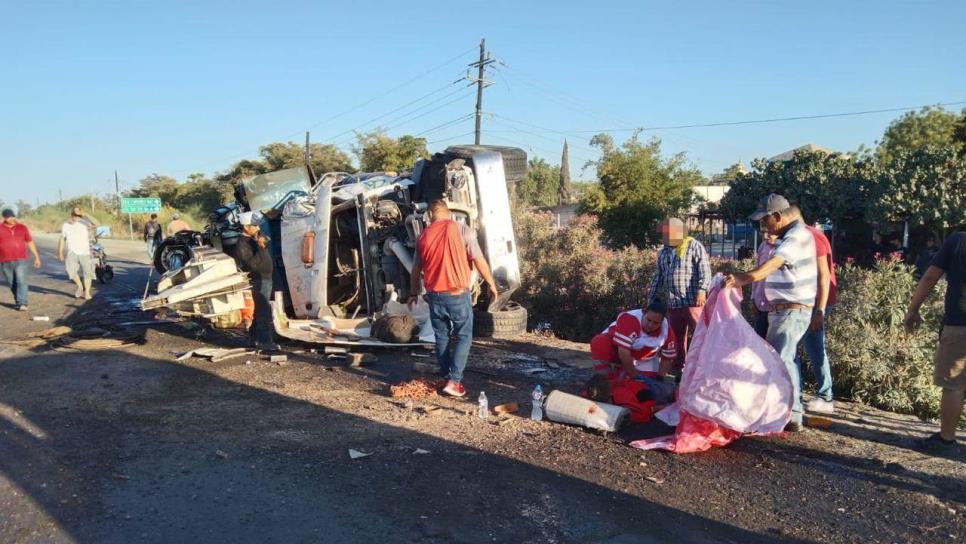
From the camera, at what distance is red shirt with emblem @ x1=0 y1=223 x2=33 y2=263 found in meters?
10.8

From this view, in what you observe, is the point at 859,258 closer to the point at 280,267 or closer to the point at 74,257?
the point at 280,267

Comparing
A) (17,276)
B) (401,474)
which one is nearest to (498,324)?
(401,474)

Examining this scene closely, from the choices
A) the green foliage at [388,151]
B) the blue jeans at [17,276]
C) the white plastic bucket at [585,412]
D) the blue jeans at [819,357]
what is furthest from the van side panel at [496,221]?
the green foliage at [388,151]

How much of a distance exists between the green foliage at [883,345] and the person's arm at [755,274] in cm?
248

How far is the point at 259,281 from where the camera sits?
7.81 meters

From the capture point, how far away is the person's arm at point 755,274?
4.61 m

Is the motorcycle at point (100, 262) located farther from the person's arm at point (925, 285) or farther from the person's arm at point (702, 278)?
the person's arm at point (925, 285)

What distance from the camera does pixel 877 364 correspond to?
21.3ft

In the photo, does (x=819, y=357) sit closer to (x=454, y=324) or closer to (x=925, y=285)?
(x=925, y=285)

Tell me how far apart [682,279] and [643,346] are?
717 mm

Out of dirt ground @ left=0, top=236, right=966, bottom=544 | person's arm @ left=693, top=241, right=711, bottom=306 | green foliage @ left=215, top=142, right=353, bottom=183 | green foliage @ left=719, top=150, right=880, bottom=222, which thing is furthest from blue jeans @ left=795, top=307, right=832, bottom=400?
green foliage @ left=215, top=142, right=353, bottom=183

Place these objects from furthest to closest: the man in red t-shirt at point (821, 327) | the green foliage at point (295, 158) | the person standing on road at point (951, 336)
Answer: the green foliage at point (295, 158) → the man in red t-shirt at point (821, 327) → the person standing on road at point (951, 336)

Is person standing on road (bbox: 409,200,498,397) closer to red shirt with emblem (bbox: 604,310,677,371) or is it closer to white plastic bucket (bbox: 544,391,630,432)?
white plastic bucket (bbox: 544,391,630,432)

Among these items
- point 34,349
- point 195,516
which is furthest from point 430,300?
point 34,349
